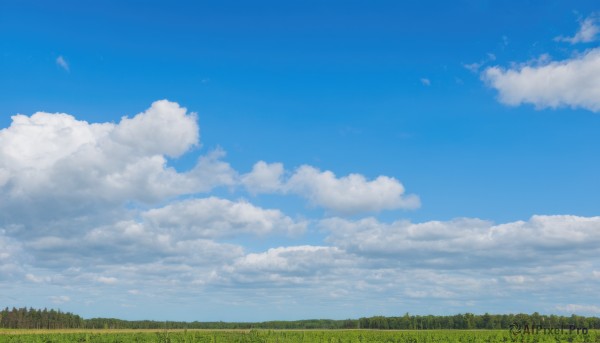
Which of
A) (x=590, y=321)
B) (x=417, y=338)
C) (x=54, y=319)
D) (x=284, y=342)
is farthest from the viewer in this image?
(x=54, y=319)

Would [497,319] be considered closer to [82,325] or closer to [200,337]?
[200,337]

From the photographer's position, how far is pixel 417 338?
265ft

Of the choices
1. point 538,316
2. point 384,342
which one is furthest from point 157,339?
point 538,316

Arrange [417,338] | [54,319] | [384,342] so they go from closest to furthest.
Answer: [384,342] → [417,338] → [54,319]

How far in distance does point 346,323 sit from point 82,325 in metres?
91.5

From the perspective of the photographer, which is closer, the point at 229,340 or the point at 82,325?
the point at 229,340

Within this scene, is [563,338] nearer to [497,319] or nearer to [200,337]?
[200,337]

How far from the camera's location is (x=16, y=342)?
259 feet

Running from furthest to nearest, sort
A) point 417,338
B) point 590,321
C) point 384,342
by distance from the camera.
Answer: point 590,321 → point 417,338 → point 384,342

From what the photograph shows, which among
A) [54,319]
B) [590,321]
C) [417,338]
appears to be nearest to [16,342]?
[417,338]

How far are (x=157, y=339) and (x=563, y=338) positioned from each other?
2262 inches

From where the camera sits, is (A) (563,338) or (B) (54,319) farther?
(B) (54,319)

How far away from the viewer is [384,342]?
75.2 meters

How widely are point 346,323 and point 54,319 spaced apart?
9924cm
